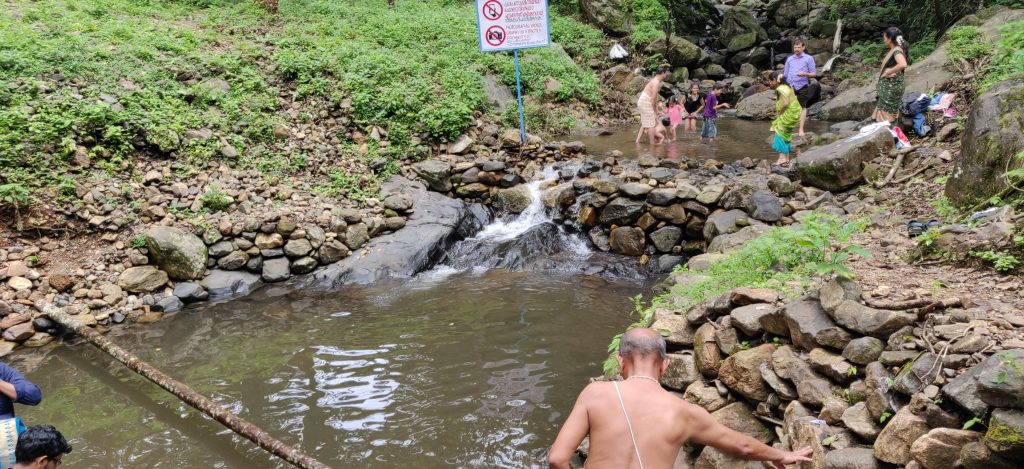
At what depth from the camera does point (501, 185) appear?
11.3 metres

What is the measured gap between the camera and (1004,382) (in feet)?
8.53

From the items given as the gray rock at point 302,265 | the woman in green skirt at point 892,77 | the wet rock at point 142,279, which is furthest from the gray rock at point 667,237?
the wet rock at point 142,279

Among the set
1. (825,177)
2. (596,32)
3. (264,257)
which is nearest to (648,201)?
(825,177)

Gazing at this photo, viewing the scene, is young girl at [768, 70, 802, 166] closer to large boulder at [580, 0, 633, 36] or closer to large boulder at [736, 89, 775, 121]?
large boulder at [736, 89, 775, 121]

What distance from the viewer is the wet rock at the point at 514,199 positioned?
11.0 m

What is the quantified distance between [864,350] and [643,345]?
1565 millimetres

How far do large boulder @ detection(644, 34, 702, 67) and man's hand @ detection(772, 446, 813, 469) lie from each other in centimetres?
1779

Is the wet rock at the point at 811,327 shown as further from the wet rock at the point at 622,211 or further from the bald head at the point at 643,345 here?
the wet rock at the point at 622,211

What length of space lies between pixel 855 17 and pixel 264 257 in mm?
19541

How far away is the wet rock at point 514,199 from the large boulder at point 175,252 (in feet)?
16.9

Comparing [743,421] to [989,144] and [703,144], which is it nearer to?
[989,144]

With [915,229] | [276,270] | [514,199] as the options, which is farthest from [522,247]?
[915,229]

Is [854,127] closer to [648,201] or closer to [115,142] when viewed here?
[648,201]

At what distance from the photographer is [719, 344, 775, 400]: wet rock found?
4102mm
